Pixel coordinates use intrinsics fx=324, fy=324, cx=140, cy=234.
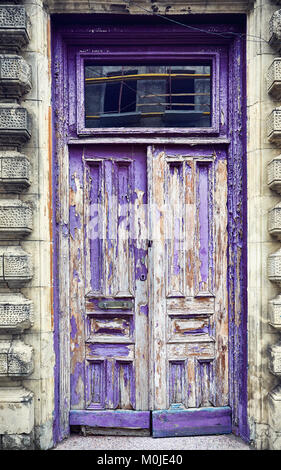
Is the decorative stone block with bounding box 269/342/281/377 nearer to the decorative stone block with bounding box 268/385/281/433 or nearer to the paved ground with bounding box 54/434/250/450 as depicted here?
the decorative stone block with bounding box 268/385/281/433

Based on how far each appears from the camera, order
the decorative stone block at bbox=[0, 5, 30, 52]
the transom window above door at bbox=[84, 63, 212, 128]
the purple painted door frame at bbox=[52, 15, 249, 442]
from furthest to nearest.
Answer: the transom window above door at bbox=[84, 63, 212, 128], the purple painted door frame at bbox=[52, 15, 249, 442], the decorative stone block at bbox=[0, 5, 30, 52]

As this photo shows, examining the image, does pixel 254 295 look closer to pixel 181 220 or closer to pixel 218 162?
pixel 181 220

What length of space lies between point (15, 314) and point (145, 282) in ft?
3.90

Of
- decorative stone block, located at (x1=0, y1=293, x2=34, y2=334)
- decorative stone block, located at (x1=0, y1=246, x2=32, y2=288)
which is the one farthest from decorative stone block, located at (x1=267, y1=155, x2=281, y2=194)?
decorative stone block, located at (x1=0, y1=293, x2=34, y2=334)

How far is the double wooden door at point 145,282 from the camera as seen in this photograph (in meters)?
3.11

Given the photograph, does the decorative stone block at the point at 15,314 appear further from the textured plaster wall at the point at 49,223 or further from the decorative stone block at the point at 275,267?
the decorative stone block at the point at 275,267

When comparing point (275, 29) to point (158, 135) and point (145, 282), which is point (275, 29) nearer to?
point (158, 135)

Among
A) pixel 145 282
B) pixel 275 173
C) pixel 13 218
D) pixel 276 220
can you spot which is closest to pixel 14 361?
pixel 13 218

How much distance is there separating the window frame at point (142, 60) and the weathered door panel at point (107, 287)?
0.22 m

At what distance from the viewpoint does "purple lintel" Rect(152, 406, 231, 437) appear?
304 cm

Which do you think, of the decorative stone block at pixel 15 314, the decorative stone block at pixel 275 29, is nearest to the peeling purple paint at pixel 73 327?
the decorative stone block at pixel 15 314

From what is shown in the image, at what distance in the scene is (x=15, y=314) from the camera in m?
2.72

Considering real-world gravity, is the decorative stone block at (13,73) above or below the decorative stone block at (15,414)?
above

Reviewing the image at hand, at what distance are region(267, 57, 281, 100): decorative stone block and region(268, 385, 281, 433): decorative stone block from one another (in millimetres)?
2574
